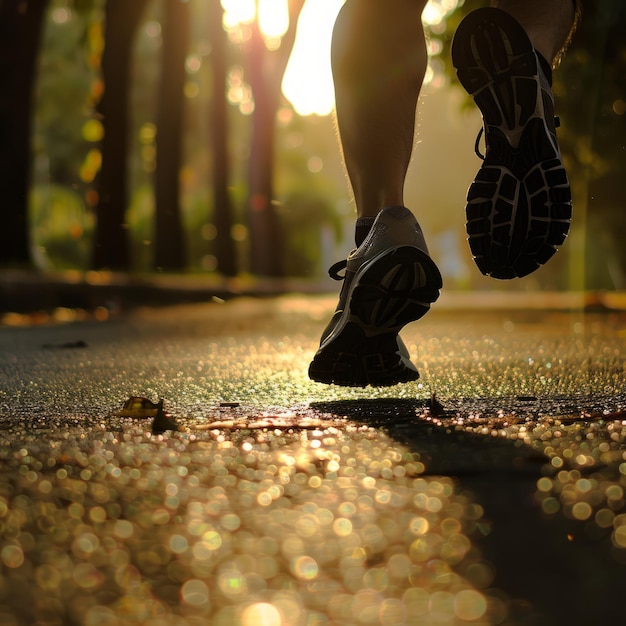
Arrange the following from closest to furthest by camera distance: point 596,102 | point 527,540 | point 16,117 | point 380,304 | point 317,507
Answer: point 527,540
point 317,507
point 380,304
point 596,102
point 16,117

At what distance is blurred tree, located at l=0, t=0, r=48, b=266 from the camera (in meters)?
13.2

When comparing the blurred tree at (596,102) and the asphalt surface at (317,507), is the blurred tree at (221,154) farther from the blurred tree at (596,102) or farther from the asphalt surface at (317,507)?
the asphalt surface at (317,507)

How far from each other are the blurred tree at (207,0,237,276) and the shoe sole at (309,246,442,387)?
21.5m

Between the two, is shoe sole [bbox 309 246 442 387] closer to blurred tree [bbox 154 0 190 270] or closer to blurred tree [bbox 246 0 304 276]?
blurred tree [bbox 154 0 190 270]

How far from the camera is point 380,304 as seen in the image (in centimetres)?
254

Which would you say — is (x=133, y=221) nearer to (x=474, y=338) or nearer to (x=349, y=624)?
(x=474, y=338)

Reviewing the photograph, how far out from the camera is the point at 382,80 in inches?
114

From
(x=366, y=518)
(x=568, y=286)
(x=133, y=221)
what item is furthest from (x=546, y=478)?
(x=568, y=286)

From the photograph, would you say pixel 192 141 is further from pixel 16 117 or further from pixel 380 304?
pixel 380 304

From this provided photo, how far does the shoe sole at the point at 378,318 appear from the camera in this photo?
2539 millimetres

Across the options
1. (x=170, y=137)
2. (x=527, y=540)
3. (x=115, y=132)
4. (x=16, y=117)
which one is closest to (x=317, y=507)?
(x=527, y=540)

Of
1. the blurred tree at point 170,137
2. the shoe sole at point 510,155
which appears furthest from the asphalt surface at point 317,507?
the blurred tree at point 170,137

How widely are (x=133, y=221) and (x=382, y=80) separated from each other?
80.7ft

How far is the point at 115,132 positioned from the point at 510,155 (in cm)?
1352
